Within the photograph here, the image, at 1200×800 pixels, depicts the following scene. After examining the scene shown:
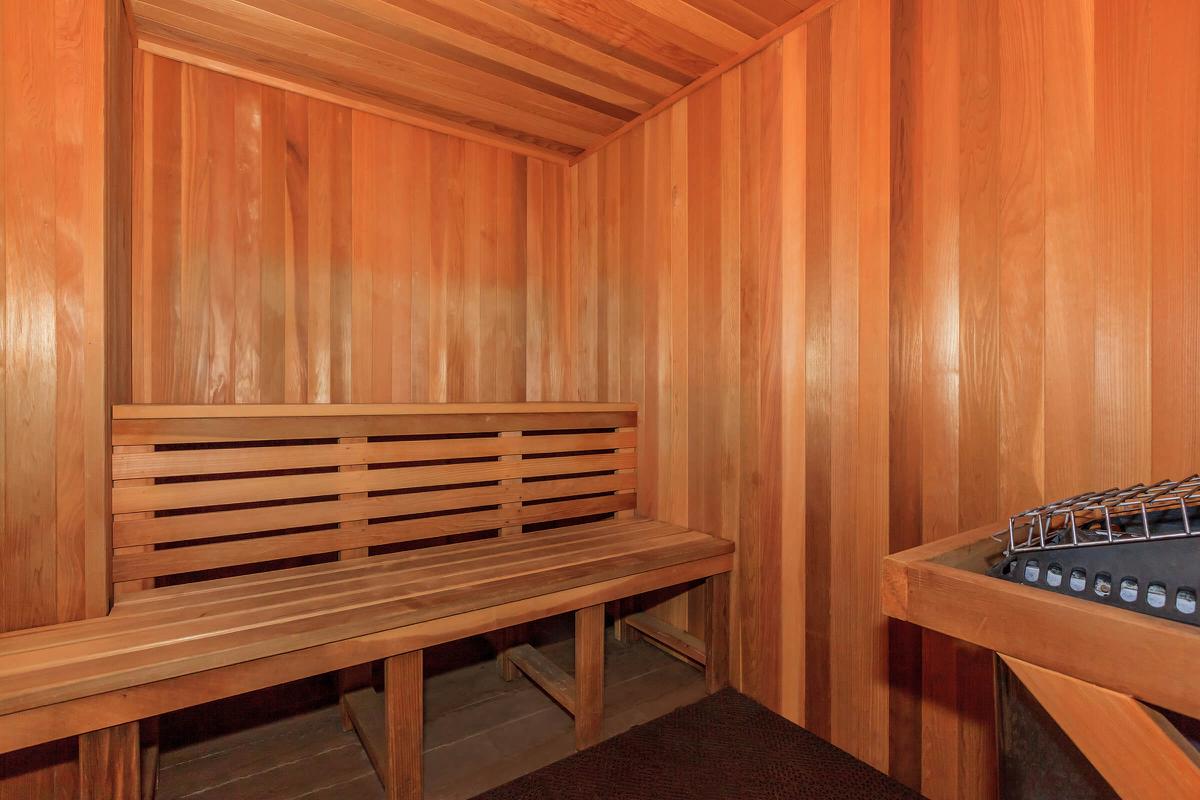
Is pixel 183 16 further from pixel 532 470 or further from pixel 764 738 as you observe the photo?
pixel 764 738

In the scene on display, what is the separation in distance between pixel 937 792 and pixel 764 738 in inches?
20.1

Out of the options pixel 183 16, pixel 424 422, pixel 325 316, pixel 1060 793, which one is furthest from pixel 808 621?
pixel 183 16

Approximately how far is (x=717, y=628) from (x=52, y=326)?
7.42 feet

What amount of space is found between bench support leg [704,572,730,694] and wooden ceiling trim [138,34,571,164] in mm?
2279

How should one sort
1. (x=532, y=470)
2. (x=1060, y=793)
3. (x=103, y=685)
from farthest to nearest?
1. (x=532, y=470)
2. (x=103, y=685)
3. (x=1060, y=793)

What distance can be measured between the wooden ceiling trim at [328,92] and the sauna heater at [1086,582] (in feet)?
8.81

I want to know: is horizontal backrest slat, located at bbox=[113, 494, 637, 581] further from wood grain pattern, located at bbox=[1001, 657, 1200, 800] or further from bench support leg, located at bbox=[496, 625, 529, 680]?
wood grain pattern, located at bbox=[1001, 657, 1200, 800]

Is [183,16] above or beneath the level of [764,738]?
above

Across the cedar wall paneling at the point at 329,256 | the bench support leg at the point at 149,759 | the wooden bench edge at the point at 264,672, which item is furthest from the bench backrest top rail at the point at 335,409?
the bench support leg at the point at 149,759

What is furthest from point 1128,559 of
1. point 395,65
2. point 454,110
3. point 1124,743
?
point 454,110

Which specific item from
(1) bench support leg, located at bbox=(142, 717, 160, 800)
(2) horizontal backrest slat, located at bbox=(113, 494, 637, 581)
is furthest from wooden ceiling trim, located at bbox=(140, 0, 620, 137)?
(1) bench support leg, located at bbox=(142, 717, 160, 800)

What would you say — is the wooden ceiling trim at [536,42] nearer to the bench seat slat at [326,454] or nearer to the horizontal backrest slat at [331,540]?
the bench seat slat at [326,454]

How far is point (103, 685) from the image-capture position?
1.17m

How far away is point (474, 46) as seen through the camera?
2059 millimetres
